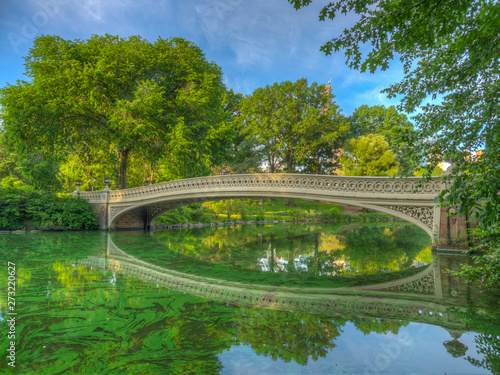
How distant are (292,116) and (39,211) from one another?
19.8m

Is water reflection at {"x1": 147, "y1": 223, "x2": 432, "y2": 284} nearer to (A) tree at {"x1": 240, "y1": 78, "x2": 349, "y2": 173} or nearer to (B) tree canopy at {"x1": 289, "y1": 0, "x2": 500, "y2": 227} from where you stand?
(B) tree canopy at {"x1": 289, "y1": 0, "x2": 500, "y2": 227}

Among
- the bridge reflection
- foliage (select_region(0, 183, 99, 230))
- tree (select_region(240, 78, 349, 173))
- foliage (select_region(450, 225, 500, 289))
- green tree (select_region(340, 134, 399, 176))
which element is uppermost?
tree (select_region(240, 78, 349, 173))

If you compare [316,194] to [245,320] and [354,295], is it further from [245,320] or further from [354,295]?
[245,320]

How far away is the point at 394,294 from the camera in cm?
496

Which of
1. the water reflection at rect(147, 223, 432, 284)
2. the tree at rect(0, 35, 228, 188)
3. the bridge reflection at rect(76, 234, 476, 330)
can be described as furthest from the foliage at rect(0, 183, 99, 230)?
the bridge reflection at rect(76, 234, 476, 330)

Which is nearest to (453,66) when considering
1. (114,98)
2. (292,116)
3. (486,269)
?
(486,269)

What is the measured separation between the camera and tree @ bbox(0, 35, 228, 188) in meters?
15.0

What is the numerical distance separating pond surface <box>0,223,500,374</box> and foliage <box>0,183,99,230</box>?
28.4 ft

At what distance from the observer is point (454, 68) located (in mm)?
4004

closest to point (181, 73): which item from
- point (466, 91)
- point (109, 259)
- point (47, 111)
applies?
point (47, 111)

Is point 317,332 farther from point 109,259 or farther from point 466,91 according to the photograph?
point 109,259

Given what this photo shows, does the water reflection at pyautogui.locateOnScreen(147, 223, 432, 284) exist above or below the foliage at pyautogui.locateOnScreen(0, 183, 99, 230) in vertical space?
below

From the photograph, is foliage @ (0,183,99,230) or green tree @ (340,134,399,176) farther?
green tree @ (340,134,399,176)

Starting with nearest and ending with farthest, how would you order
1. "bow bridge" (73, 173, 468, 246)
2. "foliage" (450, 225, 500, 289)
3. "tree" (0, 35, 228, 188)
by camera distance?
"foliage" (450, 225, 500, 289), "bow bridge" (73, 173, 468, 246), "tree" (0, 35, 228, 188)
